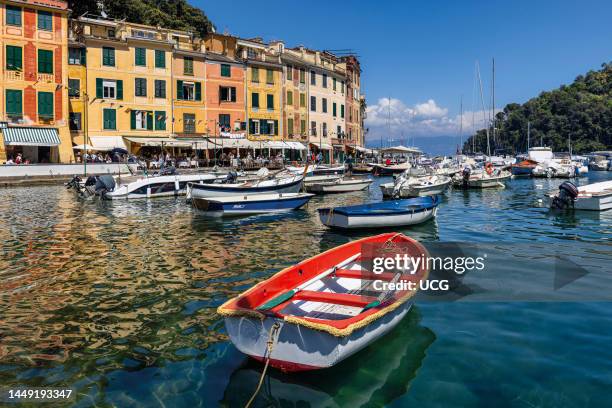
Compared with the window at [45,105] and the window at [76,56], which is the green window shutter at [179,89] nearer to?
the window at [76,56]

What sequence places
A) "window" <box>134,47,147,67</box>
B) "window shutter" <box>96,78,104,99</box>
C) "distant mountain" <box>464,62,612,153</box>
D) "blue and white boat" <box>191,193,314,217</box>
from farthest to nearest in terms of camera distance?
"distant mountain" <box>464,62,612,153</box>
"window" <box>134,47,147,67</box>
"window shutter" <box>96,78,104,99</box>
"blue and white boat" <box>191,193,314,217</box>

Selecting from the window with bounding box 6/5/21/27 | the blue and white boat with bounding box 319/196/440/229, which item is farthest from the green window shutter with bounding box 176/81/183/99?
the blue and white boat with bounding box 319/196/440/229

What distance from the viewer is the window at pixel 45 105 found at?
41750mm

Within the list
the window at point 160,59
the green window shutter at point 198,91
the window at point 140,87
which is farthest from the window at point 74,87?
the green window shutter at point 198,91

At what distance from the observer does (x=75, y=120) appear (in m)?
44.6

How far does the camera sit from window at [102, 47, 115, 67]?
4559 centimetres

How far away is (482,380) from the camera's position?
22.2ft

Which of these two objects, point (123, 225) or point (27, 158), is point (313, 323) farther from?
point (27, 158)

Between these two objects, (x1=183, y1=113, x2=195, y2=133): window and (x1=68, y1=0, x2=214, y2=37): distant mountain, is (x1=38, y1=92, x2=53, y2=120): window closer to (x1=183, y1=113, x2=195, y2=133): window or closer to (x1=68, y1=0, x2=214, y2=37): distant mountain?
(x1=183, y1=113, x2=195, y2=133): window

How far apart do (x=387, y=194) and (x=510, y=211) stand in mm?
6930

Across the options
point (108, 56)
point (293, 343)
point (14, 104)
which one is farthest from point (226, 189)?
point (108, 56)

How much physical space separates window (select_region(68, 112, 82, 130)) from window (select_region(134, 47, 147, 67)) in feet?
23.6

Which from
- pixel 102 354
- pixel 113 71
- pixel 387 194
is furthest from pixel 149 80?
pixel 102 354

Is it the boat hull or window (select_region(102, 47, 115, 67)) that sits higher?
window (select_region(102, 47, 115, 67))
